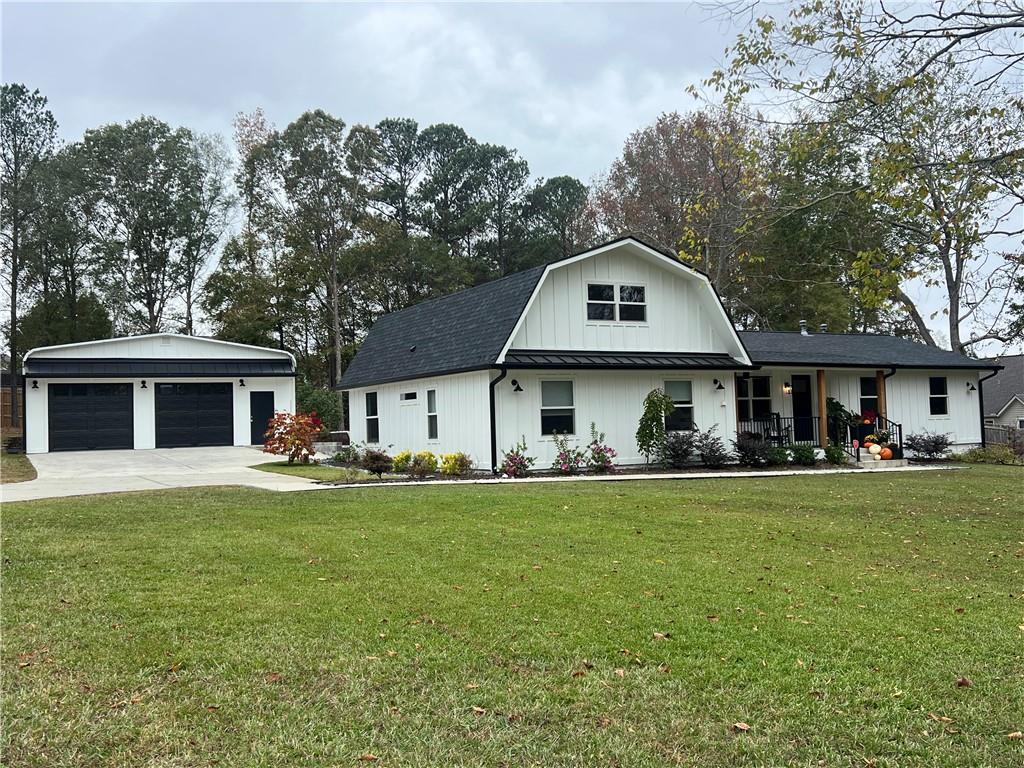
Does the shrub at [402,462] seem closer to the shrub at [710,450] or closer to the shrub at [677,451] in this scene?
the shrub at [677,451]

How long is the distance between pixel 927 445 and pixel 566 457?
11533mm

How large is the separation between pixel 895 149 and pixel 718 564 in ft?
18.3

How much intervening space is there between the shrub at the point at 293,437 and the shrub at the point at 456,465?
4819mm

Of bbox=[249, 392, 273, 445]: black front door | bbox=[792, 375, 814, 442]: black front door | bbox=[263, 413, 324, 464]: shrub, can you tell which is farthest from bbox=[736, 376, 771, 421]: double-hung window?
bbox=[249, 392, 273, 445]: black front door

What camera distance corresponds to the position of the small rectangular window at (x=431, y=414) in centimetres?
1953

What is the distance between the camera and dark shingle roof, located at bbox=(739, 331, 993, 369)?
71.1 feet

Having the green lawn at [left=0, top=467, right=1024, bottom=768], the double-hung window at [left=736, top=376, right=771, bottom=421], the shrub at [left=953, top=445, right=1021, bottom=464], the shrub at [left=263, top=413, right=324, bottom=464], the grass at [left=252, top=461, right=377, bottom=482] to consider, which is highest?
the double-hung window at [left=736, top=376, right=771, bottom=421]

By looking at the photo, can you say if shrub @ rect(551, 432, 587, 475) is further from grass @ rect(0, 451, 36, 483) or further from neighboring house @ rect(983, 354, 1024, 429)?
neighboring house @ rect(983, 354, 1024, 429)

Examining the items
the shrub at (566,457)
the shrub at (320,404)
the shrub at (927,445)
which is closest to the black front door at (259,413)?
the shrub at (320,404)

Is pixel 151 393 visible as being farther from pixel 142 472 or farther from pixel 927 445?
pixel 927 445

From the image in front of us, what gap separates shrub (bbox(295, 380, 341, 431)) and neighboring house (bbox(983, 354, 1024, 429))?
33.3 m

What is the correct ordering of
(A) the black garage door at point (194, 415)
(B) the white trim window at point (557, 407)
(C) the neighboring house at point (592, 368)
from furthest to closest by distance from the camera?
1. (A) the black garage door at point (194, 415)
2. (B) the white trim window at point (557, 407)
3. (C) the neighboring house at point (592, 368)

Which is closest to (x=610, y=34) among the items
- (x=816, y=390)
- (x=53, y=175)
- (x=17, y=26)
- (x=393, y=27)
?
(x=393, y=27)

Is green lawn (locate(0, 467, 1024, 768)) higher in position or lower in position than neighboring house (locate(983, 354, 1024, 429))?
lower
